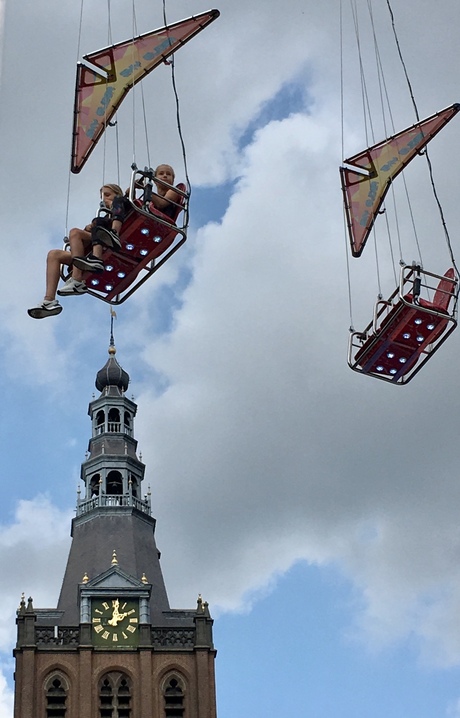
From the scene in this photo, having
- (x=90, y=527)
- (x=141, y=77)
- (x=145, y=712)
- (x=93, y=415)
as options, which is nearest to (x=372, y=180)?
(x=141, y=77)

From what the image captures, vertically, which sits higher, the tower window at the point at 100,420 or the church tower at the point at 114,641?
the tower window at the point at 100,420

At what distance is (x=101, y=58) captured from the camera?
1585 inches

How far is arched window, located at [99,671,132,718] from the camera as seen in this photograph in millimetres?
A: 96375

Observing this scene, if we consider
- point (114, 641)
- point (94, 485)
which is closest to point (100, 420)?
point (94, 485)

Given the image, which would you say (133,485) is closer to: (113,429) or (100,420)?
(113,429)

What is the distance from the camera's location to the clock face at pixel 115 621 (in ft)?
326

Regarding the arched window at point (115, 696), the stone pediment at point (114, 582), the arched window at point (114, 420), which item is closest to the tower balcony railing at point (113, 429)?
the arched window at point (114, 420)

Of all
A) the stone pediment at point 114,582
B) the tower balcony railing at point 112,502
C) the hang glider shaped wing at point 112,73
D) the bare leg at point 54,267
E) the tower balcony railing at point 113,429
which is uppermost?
the tower balcony railing at point 113,429

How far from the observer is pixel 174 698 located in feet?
319

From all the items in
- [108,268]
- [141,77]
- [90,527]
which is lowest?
[108,268]

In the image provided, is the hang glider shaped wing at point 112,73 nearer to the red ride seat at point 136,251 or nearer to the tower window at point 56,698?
the red ride seat at point 136,251

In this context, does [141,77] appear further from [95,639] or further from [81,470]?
[81,470]

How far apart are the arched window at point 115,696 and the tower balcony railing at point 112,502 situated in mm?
13861

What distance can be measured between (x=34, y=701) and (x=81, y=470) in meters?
20.4
